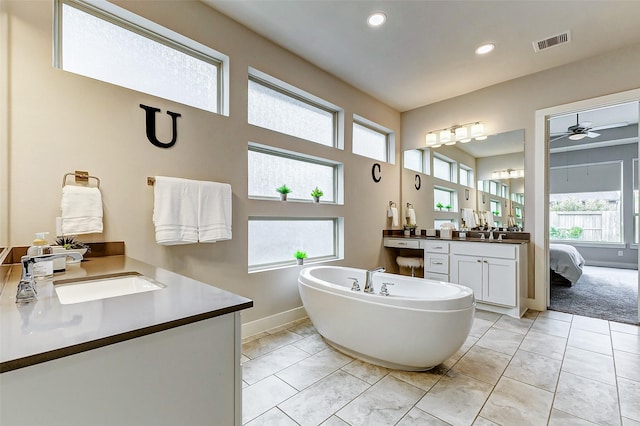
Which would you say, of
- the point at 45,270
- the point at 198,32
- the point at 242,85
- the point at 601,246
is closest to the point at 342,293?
the point at 45,270

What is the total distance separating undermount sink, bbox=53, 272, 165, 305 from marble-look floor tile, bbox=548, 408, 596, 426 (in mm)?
2182

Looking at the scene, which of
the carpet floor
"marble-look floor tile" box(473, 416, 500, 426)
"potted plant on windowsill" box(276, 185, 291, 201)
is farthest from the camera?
the carpet floor

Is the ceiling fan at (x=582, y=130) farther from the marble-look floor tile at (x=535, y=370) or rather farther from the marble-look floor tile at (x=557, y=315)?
the marble-look floor tile at (x=535, y=370)

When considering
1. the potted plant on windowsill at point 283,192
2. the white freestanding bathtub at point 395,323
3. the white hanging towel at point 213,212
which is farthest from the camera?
the potted plant on windowsill at point 283,192

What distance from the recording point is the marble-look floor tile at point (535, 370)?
1916 millimetres

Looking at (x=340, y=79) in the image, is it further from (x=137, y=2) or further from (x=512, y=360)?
(x=512, y=360)

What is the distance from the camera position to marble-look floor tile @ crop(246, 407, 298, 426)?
154 centimetres

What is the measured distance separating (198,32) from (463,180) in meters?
3.81

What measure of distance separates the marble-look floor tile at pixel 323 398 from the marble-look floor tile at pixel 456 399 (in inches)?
16.2

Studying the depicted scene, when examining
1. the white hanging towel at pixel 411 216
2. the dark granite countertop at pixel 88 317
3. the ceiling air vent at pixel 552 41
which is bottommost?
the dark granite countertop at pixel 88 317

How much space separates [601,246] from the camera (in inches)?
238

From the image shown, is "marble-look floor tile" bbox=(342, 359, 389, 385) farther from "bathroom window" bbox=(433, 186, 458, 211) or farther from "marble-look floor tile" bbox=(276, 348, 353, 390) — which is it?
"bathroom window" bbox=(433, 186, 458, 211)

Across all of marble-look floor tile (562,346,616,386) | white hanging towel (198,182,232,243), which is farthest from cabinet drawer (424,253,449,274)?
white hanging towel (198,182,232,243)

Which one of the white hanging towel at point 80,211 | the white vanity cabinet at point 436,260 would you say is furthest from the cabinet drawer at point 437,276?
the white hanging towel at point 80,211
